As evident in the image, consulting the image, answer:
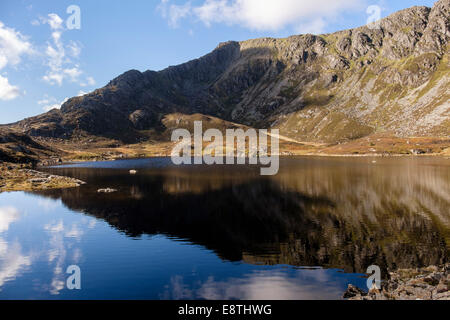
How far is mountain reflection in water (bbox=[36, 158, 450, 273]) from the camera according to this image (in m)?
35.9

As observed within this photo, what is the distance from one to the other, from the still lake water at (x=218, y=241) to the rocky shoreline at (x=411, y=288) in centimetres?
217

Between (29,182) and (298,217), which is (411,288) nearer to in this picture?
(298,217)

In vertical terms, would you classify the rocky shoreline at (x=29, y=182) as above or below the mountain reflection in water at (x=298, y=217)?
above

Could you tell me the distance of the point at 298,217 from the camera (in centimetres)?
5375

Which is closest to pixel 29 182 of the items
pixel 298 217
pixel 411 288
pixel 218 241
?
pixel 218 241

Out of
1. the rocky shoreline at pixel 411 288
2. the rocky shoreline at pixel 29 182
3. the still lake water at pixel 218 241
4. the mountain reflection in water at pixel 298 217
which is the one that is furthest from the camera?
the rocky shoreline at pixel 29 182

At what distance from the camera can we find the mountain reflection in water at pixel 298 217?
35938mm

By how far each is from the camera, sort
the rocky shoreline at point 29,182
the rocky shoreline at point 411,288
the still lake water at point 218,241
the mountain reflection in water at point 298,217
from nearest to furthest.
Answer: the rocky shoreline at point 411,288 → the still lake water at point 218,241 → the mountain reflection in water at point 298,217 → the rocky shoreline at point 29,182

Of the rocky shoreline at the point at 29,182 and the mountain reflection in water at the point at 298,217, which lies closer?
the mountain reflection in water at the point at 298,217

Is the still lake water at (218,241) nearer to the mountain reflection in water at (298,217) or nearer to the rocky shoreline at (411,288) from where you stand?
the mountain reflection in water at (298,217)

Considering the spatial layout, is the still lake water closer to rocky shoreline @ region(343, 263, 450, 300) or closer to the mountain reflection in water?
the mountain reflection in water

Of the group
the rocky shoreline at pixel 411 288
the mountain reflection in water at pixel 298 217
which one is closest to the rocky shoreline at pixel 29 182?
the mountain reflection in water at pixel 298 217
